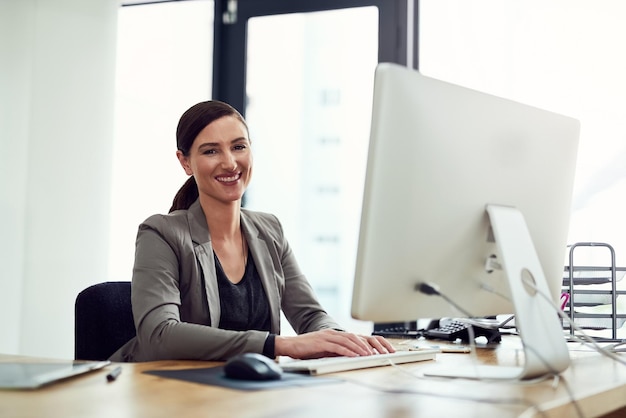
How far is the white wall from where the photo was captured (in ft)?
11.1

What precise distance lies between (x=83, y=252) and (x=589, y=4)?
2.58 metres

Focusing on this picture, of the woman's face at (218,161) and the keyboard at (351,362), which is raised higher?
the woman's face at (218,161)

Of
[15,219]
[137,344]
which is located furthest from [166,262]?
[15,219]

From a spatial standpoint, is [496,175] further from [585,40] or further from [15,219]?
[15,219]

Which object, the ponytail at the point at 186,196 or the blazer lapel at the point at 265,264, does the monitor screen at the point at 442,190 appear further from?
the ponytail at the point at 186,196

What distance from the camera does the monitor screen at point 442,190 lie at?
1128mm

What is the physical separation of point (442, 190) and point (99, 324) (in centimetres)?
100

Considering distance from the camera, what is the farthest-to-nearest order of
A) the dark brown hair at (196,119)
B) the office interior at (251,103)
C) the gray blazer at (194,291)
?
the office interior at (251,103) < the dark brown hair at (196,119) < the gray blazer at (194,291)

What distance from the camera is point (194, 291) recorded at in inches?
72.2

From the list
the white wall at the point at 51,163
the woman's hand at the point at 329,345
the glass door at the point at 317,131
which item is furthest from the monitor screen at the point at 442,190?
the white wall at the point at 51,163

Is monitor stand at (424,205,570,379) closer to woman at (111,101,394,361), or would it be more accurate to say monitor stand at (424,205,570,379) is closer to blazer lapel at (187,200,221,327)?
woman at (111,101,394,361)

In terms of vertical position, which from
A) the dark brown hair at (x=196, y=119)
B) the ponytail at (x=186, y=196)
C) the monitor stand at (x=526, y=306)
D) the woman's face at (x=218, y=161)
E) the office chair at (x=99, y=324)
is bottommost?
the office chair at (x=99, y=324)

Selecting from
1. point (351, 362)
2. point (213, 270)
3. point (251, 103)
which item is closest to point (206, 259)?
point (213, 270)

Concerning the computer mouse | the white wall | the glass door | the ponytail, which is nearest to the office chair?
the ponytail
